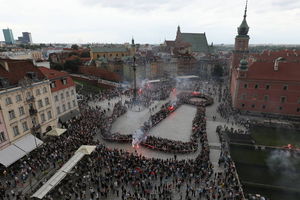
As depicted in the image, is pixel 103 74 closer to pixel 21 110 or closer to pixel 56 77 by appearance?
pixel 56 77

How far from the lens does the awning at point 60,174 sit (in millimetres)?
16812

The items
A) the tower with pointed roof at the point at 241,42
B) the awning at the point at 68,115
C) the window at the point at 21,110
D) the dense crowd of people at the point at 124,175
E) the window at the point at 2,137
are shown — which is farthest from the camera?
the tower with pointed roof at the point at 241,42

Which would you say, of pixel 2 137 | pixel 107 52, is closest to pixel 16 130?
pixel 2 137

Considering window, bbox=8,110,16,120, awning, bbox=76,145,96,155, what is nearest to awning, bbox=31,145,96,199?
awning, bbox=76,145,96,155

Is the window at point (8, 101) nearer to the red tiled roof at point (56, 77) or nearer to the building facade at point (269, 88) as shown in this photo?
the red tiled roof at point (56, 77)

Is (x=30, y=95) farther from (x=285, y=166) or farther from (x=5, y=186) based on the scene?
(x=285, y=166)

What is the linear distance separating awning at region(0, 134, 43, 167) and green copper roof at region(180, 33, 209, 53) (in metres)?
115

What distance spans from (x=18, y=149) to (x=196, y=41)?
123 meters

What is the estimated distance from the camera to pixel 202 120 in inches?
1347

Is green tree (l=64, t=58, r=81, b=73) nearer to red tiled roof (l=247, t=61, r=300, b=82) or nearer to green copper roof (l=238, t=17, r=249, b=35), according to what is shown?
green copper roof (l=238, t=17, r=249, b=35)

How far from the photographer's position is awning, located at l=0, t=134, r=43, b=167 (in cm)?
2153

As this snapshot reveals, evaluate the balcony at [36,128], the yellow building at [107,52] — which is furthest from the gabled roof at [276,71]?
the yellow building at [107,52]

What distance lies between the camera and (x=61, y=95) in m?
33.6

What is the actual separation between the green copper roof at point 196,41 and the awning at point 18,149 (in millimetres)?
115183
